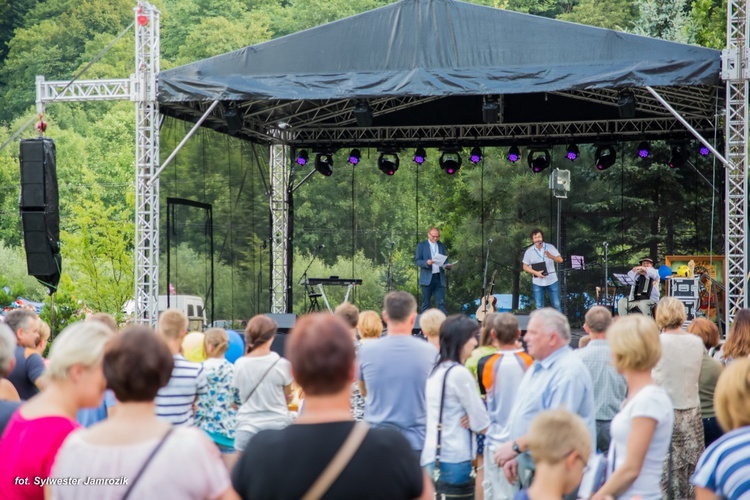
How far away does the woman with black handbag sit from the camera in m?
4.71

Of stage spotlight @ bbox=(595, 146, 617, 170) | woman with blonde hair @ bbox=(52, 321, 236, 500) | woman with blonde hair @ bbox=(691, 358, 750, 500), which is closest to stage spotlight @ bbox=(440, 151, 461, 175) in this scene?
stage spotlight @ bbox=(595, 146, 617, 170)

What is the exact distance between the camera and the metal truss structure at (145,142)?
447 inches

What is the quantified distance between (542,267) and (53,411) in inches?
459

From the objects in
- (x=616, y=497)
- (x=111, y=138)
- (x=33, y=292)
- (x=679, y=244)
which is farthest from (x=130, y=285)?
(x=111, y=138)

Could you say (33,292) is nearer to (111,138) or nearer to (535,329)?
(111,138)

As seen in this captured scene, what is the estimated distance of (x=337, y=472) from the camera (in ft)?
7.82

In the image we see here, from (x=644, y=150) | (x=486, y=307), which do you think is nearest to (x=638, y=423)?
(x=486, y=307)

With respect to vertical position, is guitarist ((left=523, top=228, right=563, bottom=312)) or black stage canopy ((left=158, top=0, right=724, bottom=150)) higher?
black stage canopy ((left=158, top=0, right=724, bottom=150))

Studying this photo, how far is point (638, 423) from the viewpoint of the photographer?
3453 millimetres

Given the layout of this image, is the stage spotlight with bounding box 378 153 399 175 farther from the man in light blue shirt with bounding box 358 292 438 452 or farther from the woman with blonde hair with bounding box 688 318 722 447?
the man in light blue shirt with bounding box 358 292 438 452

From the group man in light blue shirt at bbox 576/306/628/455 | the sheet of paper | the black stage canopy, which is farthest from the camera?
the sheet of paper

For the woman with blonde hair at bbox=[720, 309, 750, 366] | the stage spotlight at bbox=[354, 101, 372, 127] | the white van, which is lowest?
the white van

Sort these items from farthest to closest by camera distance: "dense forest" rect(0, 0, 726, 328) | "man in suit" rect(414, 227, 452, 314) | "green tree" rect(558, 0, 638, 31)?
1. "green tree" rect(558, 0, 638, 31)
2. "man in suit" rect(414, 227, 452, 314)
3. "dense forest" rect(0, 0, 726, 328)

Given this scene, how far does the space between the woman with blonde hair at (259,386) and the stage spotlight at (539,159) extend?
36.9 ft
